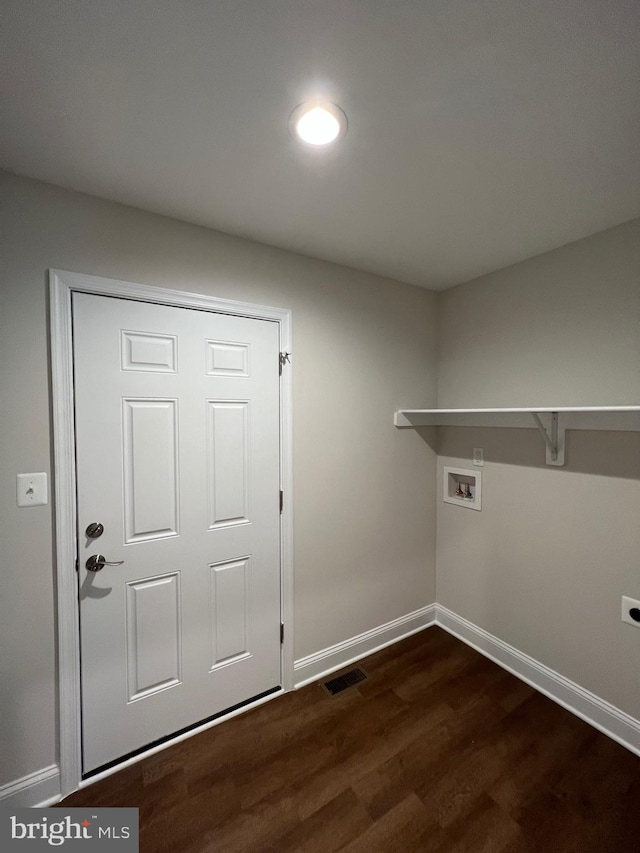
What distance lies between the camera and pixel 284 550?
1.97 metres

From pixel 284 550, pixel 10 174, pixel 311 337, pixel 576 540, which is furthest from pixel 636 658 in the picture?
pixel 10 174

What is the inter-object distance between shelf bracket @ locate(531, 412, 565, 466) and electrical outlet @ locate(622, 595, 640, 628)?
0.69 metres

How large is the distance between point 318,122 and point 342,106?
0.09m

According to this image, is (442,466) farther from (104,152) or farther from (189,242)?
(104,152)

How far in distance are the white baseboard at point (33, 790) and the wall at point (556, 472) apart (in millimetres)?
A: 2350

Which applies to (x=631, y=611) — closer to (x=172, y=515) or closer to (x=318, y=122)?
(x=172, y=515)

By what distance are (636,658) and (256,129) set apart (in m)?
2.74

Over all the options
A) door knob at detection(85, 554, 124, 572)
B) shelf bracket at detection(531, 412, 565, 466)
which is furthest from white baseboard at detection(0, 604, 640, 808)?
shelf bracket at detection(531, 412, 565, 466)

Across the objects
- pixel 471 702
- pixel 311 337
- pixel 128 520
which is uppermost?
pixel 311 337

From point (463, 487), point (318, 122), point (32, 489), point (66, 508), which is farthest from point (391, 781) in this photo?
point (318, 122)

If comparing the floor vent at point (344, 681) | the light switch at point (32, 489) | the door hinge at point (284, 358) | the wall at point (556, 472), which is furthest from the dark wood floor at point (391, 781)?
the door hinge at point (284, 358)

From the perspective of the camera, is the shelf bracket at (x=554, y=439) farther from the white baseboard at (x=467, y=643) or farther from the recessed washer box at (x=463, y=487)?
the white baseboard at (x=467, y=643)

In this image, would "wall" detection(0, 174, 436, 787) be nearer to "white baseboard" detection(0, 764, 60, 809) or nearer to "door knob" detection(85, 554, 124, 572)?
"white baseboard" detection(0, 764, 60, 809)

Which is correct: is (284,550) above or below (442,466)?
below
